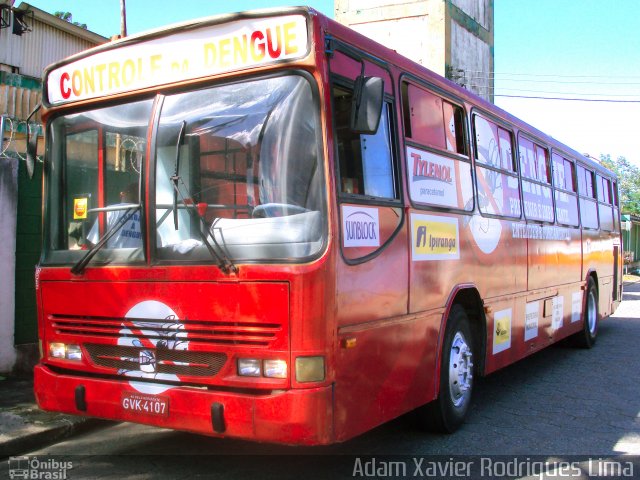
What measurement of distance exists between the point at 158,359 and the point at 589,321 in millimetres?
8267

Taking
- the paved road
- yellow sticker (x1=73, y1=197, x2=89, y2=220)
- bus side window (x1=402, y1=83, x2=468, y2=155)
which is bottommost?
the paved road

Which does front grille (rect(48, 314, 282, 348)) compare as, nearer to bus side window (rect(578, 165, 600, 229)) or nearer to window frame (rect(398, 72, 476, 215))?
window frame (rect(398, 72, 476, 215))

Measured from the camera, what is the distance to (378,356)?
14.1 feet

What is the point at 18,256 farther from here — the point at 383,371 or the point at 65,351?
the point at 383,371

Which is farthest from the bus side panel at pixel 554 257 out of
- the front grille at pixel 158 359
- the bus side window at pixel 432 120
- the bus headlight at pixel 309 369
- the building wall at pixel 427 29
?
the building wall at pixel 427 29

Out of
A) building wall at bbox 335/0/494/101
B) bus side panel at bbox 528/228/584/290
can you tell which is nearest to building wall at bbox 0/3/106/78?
building wall at bbox 335/0/494/101

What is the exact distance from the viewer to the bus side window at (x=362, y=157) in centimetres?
407

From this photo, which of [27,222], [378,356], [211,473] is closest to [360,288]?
[378,356]

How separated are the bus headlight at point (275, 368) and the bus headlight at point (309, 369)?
0.27ft

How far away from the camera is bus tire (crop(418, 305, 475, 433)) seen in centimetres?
534

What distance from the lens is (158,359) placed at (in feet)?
13.6

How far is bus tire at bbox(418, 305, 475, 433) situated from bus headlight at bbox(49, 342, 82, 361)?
110 inches

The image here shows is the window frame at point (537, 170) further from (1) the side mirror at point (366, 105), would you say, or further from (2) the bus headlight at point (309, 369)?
(2) the bus headlight at point (309, 369)

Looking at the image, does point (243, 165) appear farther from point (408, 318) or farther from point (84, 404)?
point (84, 404)
